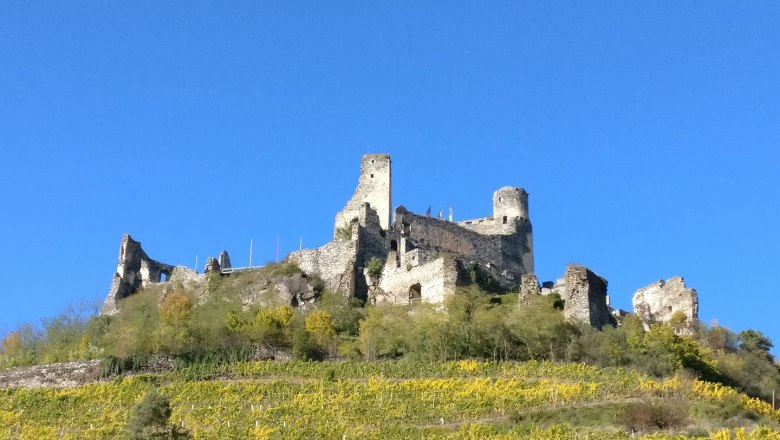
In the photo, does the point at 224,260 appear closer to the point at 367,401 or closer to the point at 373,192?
the point at 373,192

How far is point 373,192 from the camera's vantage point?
65750 mm

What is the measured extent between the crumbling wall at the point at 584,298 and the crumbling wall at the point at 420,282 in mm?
6049

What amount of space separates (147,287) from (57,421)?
22.2 m

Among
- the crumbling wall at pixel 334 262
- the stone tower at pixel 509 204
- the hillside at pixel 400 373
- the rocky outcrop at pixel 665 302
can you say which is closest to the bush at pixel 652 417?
the hillside at pixel 400 373

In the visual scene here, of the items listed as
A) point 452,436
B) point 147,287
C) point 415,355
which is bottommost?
point 452,436

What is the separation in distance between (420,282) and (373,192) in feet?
28.7

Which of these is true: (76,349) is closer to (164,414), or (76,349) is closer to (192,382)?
(192,382)

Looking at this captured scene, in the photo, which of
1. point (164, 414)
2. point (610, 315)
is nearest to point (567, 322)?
point (610, 315)

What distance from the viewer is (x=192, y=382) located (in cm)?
4806

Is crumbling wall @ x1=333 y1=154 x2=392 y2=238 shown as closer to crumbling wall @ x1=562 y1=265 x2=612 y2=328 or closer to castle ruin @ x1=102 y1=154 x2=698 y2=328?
castle ruin @ x1=102 y1=154 x2=698 y2=328

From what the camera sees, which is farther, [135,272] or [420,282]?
[135,272]

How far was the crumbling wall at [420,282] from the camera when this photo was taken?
186 ft

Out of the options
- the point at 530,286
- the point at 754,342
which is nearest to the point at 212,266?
the point at 530,286

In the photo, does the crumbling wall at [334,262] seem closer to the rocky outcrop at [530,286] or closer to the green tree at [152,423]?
the rocky outcrop at [530,286]
